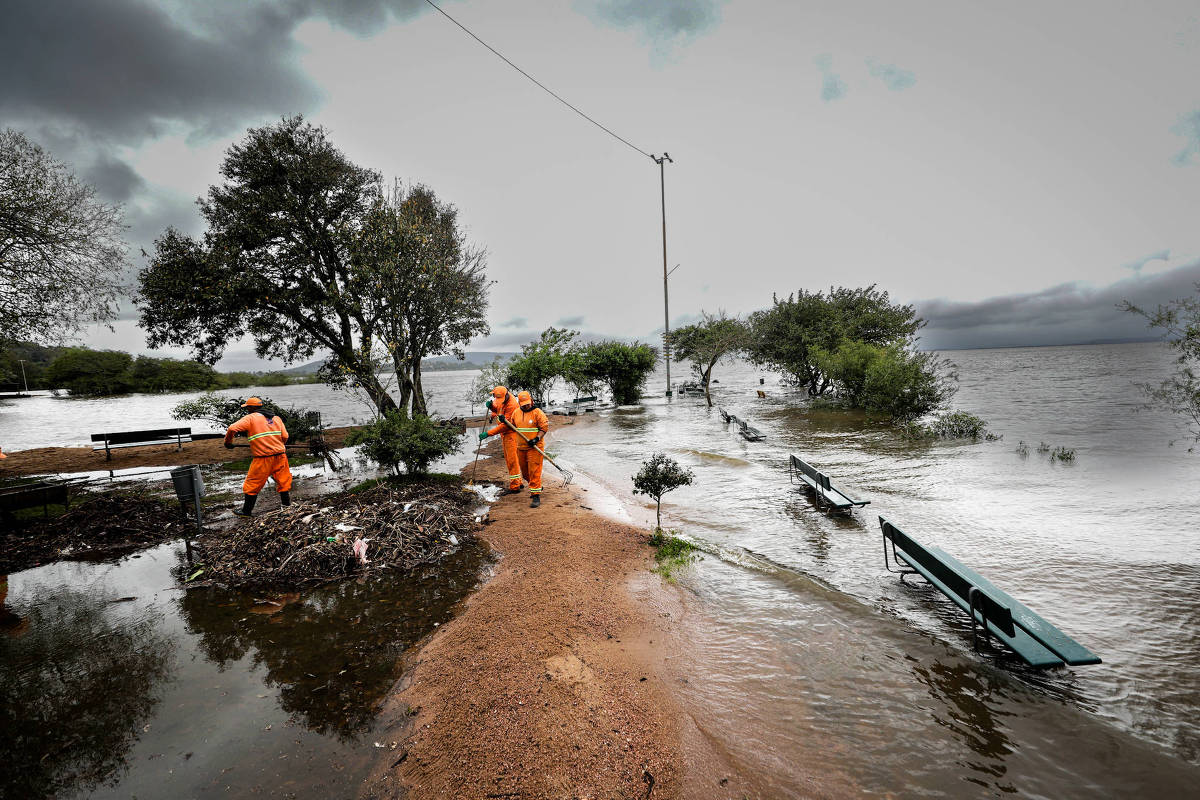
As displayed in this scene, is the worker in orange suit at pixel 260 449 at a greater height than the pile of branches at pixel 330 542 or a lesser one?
greater

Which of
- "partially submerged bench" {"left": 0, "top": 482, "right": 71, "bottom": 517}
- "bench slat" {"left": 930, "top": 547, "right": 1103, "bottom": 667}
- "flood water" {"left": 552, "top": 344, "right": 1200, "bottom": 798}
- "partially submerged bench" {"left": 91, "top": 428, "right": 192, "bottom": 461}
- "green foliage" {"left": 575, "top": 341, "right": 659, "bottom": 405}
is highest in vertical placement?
"green foliage" {"left": 575, "top": 341, "right": 659, "bottom": 405}

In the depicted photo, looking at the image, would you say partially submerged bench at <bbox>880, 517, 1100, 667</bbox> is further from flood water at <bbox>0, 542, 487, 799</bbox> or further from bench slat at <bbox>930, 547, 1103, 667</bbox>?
flood water at <bbox>0, 542, 487, 799</bbox>

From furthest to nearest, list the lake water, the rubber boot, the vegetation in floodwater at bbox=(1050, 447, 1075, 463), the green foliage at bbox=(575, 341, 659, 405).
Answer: the green foliage at bbox=(575, 341, 659, 405) < the vegetation in floodwater at bbox=(1050, 447, 1075, 463) < the rubber boot < the lake water

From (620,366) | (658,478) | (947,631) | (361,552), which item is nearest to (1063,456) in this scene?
(947,631)

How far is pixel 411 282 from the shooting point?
12.6 m

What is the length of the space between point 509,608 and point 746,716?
2.64 metres

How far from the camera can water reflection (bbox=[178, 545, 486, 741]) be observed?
352 cm

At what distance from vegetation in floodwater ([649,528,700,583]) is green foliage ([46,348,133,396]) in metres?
110

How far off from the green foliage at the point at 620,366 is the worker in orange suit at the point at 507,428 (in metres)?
20.9

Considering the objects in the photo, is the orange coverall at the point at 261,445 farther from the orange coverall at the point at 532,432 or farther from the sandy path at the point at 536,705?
the sandy path at the point at 536,705

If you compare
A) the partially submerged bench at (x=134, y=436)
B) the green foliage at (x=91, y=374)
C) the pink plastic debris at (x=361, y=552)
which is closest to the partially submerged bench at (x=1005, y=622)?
the pink plastic debris at (x=361, y=552)

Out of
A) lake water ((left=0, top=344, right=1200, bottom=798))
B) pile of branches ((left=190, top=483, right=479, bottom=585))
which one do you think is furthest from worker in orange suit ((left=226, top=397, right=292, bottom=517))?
lake water ((left=0, top=344, right=1200, bottom=798))

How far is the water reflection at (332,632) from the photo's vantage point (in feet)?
11.6

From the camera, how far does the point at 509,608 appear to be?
4926mm
